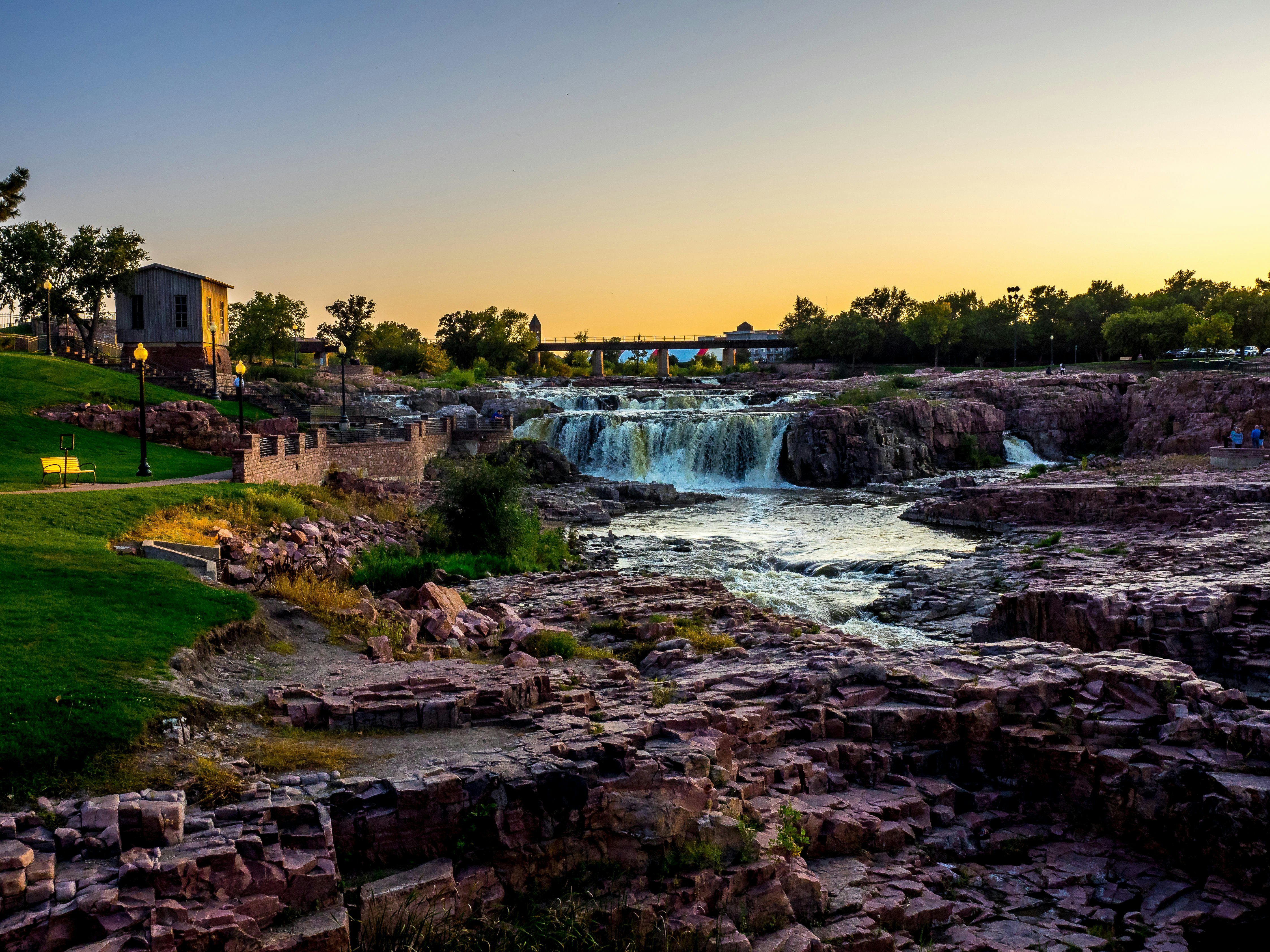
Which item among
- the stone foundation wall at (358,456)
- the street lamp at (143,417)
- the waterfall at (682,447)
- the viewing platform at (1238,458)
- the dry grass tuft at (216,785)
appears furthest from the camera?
the waterfall at (682,447)

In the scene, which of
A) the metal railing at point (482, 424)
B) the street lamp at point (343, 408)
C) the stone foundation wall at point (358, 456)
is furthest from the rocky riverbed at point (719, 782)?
the metal railing at point (482, 424)

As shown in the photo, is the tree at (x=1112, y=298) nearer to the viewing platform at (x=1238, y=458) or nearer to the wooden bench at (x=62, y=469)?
the viewing platform at (x=1238, y=458)

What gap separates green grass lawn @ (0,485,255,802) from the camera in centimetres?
675

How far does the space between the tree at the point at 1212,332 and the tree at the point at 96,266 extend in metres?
60.4

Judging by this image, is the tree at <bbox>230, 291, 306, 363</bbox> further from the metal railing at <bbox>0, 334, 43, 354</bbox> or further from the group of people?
the group of people

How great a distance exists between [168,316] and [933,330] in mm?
56459

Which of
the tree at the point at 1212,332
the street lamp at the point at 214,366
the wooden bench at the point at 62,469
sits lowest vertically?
the wooden bench at the point at 62,469

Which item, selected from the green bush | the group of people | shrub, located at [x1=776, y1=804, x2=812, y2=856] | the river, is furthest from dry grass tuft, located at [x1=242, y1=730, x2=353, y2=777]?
the group of people

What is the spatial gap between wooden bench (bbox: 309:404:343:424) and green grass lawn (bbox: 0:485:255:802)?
65.6ft

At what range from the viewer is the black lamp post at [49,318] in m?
35.9

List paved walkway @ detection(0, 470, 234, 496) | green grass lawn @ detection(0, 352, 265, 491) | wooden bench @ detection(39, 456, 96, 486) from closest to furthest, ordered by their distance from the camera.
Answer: paved walkway @ detection(0, 470, 234, 496) → wooden bench @ detection(39, 456, 96, 486) → green grass lawn @ detection(0, 352, 265, 491)

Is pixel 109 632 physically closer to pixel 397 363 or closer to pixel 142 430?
pixel 142 430

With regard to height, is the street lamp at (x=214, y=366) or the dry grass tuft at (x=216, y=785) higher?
the street lamp at (x=214, y=366)

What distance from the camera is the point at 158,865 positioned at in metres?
5.61
